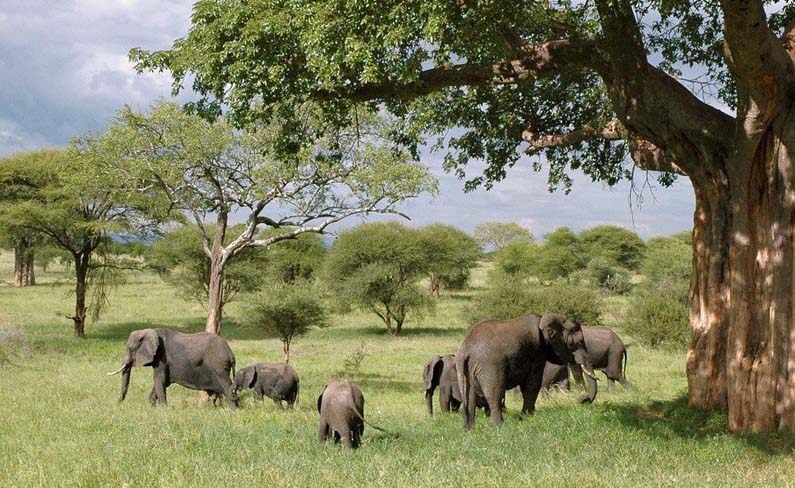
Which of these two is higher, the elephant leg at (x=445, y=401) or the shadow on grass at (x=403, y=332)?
the elephant leg at (x=445, y=401)

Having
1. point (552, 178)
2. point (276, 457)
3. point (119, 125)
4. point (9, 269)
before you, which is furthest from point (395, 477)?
point (9, 269)

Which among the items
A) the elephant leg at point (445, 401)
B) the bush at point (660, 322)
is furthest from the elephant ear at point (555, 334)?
the bush at point (660, 322)

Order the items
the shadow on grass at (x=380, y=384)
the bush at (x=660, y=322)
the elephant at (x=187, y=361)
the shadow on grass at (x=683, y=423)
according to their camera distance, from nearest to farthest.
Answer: the shadow on grass at (x=683, y=423) → the elephant at (x=187, y=361) → the shadow on grass at (x=380, y=384) → the bush at (x=660, y=322)

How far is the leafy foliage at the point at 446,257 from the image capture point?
2287 inches

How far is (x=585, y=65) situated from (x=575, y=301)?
2887 centimetres

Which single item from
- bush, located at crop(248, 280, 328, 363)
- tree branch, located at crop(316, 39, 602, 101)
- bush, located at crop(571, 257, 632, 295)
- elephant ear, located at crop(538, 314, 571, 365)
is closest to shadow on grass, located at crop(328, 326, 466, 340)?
bush, located at crop(248, 280, 328, 363)

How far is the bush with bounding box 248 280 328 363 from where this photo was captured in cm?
3045

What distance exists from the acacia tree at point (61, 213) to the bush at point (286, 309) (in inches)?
324

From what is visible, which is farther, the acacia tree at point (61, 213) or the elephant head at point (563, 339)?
the acacia tree at point (61, 213)

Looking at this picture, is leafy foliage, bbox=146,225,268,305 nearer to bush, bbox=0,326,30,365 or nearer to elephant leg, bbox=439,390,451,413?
bush, bbox=0,326,30,365

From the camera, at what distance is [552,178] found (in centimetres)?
1619

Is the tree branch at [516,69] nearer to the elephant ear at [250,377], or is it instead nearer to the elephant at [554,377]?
the elephant at [554,377]

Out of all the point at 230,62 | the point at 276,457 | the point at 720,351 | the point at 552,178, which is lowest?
the point at 276,457

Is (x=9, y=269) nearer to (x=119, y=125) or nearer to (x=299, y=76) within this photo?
(x=119, y=125)
